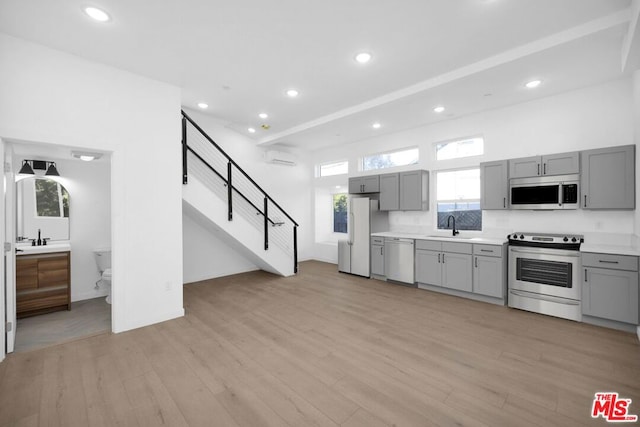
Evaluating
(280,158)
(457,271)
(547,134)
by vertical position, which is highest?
(280,158)

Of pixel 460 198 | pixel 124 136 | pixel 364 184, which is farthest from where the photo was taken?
pixel 364 184

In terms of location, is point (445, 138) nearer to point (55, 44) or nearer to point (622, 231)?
point (622, 231)

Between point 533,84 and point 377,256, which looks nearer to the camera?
point 533,84

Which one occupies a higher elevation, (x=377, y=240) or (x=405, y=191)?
(x=405, y=191)

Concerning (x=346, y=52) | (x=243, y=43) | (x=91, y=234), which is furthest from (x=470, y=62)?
(x=91, y=234)

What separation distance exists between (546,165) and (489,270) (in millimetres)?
1745

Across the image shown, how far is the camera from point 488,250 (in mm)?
4266

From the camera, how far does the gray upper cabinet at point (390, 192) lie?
18.8ft

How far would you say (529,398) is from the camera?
2.10m

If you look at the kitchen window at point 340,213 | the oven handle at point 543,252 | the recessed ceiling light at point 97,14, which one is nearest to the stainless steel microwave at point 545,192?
the oven handle at point 543,252

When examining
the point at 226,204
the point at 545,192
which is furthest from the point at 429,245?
the point at 226,204

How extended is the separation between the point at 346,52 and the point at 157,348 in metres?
3.90

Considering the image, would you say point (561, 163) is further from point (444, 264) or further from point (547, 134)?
point (444, 264)

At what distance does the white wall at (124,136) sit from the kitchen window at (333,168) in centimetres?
441
